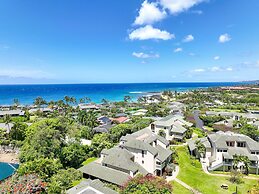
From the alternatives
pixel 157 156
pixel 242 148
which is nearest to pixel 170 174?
pixel 157 156

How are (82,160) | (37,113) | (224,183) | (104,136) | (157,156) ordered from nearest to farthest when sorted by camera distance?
(224,183) → (157,156) → (82,160) → (104,136) → (37,113)

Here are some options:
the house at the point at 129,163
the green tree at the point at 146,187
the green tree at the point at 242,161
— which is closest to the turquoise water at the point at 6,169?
the house at the point at 129,163

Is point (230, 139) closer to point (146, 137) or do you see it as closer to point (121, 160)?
point (146, 137)

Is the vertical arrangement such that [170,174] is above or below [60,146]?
below

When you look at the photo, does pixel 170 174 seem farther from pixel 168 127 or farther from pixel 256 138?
pixel 256 138

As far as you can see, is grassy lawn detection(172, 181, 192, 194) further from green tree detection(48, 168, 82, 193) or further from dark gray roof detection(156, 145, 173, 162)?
green tree detection(48, 168, 82, 193)

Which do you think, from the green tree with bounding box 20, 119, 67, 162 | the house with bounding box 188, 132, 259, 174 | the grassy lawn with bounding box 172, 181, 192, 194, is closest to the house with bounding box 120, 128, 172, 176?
the grassy lawn with bounding box 172, 181, 192, 194
